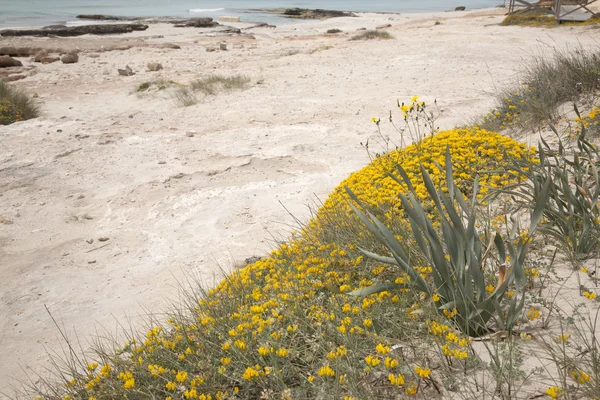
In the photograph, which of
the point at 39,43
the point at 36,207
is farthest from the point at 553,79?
the point at 39,43

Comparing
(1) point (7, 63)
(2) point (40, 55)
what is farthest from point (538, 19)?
(1) point (7, 63)

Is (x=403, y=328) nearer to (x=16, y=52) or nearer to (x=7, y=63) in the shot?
(x=7, y=63)

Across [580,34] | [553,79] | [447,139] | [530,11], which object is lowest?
[447,139]

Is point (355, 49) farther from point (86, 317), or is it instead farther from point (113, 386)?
point (113, 386)

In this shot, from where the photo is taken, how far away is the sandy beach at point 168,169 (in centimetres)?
454

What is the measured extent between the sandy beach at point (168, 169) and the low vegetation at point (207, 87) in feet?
0.93

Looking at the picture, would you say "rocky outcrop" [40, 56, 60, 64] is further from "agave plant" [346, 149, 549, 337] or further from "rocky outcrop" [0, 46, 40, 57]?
"agave plant" [346, 149, 549, 337]

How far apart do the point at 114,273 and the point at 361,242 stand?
113 inches

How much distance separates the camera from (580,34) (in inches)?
576

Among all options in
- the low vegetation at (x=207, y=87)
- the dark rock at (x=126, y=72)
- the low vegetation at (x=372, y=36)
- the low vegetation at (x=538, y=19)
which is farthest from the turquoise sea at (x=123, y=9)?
the low vegetation at (x=207, y=87)

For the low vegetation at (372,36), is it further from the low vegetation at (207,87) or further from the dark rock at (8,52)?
the dark rock at (8,52)

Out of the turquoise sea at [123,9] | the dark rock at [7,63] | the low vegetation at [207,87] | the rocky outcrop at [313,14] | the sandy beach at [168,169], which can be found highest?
the turquoise sea at [123,9]

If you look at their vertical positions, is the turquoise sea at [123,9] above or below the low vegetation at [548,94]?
above

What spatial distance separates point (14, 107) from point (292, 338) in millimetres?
9820
